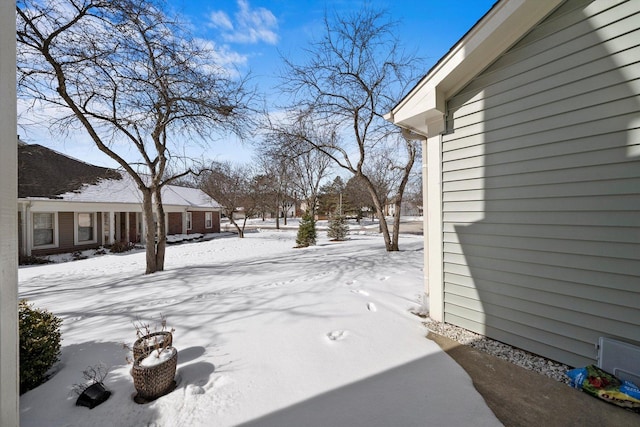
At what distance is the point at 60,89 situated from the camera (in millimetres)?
6219

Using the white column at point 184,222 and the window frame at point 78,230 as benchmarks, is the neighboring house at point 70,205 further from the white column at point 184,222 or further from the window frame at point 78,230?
the white column at point 184,222

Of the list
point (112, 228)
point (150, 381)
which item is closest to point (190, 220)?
point (112, 228)

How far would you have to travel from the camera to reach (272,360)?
2793 millimetres

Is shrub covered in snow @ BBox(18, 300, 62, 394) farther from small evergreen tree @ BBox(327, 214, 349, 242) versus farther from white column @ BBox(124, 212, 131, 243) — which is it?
small evergreen tree @ BBox(327, 214, 349, 242)

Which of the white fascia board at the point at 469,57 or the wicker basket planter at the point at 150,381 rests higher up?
the white fascia board at the point at 469,57

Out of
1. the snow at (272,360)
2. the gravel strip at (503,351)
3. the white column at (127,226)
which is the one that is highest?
the white column at (127,226)

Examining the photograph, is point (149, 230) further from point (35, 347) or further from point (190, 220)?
point (190, 220)

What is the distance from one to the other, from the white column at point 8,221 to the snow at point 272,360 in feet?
3.45

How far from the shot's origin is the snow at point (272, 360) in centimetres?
212

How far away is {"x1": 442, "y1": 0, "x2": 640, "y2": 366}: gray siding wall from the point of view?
2451 millimetres

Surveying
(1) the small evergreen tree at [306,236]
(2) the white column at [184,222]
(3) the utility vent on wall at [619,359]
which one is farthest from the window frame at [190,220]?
(3) the utility vent on wall at [619,359]

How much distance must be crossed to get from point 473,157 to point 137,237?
1884 cm

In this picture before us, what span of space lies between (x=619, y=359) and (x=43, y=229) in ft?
58.8

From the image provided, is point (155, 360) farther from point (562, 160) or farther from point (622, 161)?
point (622, 161)
